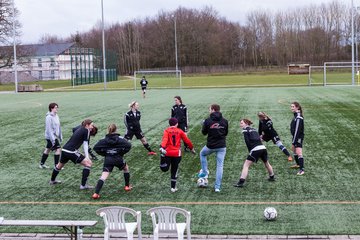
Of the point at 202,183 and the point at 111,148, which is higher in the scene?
the point at 111,148

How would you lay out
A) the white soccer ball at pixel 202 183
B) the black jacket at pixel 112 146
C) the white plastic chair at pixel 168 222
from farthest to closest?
the white soccer ball at pixel 202 183 < the black jacket at pixel 112 146 < the white plastic chair at pixel 168 222

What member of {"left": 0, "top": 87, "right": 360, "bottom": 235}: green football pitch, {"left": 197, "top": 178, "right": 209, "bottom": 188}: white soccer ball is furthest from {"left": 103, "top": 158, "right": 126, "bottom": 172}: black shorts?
{"left": 197, "top": 178, "right": 209, "bottom": 188}: white soccer ball

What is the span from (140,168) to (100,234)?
5.39 meters

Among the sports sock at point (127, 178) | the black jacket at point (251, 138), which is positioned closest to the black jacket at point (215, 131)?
the black jacket at point (251, 138)

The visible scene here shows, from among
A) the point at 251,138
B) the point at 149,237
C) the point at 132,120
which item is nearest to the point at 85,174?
the point at 149,237

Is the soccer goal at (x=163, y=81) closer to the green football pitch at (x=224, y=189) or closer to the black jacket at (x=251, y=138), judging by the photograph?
the green football pitch at (x=224, y=189)

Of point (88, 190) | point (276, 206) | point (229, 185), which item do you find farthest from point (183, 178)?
point (276, 206)

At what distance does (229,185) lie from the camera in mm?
12461

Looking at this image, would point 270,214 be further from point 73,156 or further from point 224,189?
point 73,156

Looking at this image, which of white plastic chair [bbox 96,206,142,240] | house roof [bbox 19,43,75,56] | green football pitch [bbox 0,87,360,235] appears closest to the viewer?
white plastic chair [bbox 96,206,142,240]

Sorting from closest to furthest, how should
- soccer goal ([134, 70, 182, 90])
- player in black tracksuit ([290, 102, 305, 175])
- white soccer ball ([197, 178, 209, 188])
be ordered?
white soccer ball ([197, 178, 209, 188]), player in black tracksuit ([290, 102, 305, 175]), soccer goal ([134, 70, 182, 90])

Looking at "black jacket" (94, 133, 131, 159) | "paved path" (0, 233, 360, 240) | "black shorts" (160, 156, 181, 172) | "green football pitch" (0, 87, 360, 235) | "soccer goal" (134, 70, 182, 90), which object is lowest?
"paved path" (0, 233, 360, 240)

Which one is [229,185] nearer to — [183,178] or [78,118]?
[183,178]

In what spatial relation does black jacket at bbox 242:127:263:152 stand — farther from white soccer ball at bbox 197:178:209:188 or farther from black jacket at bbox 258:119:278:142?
black jacket at bbox 258:119:278:142
